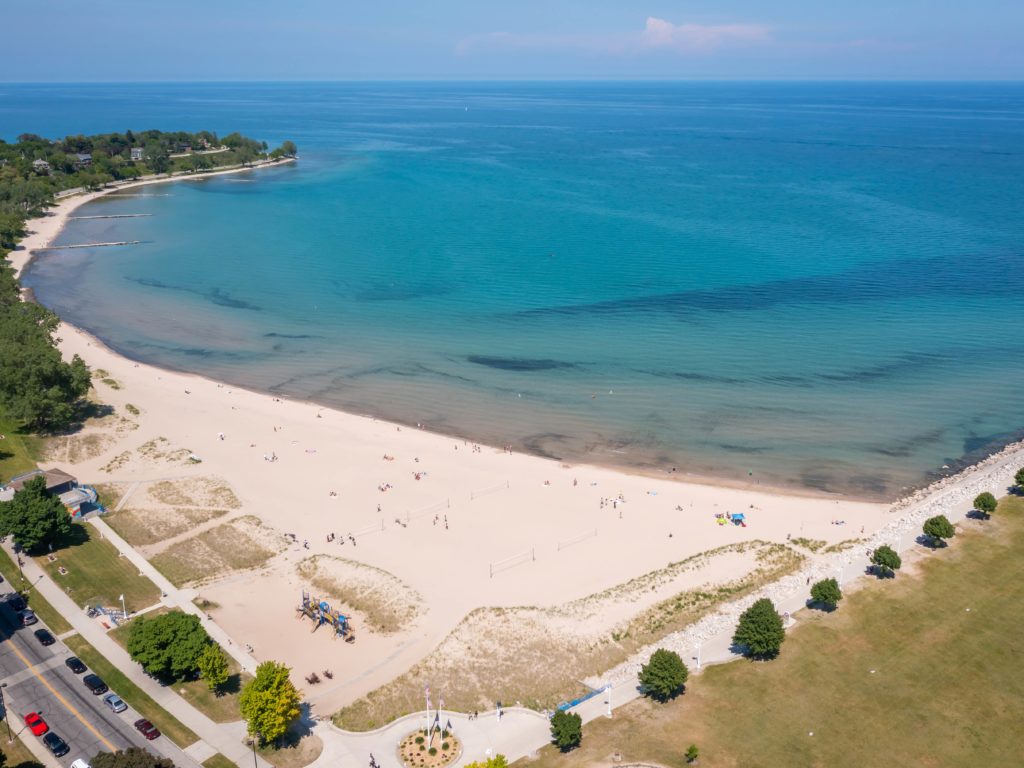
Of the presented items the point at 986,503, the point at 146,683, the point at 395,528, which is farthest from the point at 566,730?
the point at 986,503

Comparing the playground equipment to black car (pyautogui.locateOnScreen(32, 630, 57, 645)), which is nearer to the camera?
black car (pyautogui.locateOnScreen(32, 630, 57, 645))

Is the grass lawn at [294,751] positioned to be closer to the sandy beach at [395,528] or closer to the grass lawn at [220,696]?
the sandy beach at [395,528]

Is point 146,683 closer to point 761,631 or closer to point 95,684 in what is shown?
point 95,684

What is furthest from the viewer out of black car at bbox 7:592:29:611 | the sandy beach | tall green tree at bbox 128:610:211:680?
the sandy beach

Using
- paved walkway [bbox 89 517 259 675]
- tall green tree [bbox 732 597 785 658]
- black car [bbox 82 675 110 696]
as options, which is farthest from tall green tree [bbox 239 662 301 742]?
Answer: tall green tree [bbox 732 597 785 658]

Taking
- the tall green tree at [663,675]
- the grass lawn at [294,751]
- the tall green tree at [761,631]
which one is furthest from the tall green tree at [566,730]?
the grass lawn at [294,751]

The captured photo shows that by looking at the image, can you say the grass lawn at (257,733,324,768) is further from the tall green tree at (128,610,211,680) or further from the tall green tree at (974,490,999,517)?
the tall green tree at (974,490,999,517)

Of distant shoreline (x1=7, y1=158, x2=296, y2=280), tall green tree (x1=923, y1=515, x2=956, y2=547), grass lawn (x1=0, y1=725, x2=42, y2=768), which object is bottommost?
grass lawn (x1=0, y1=725, x2=42, y2=768)
